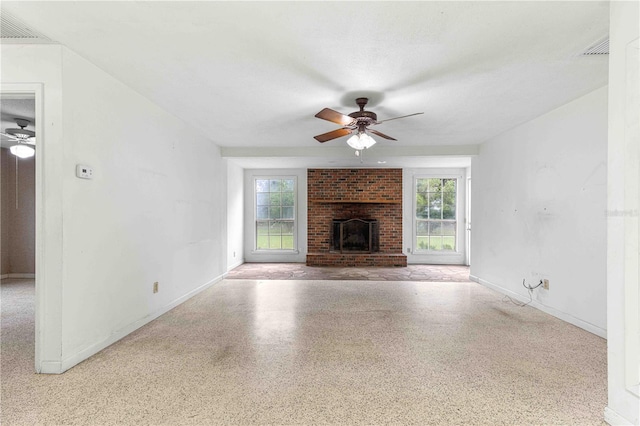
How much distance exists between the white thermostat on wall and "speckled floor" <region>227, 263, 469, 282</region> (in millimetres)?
3199

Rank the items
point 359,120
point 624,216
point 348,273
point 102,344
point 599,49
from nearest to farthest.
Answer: point 624,216 → point 599,49 → point 102,344 → point 359,120 → point 348,273

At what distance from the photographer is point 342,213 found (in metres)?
6.62

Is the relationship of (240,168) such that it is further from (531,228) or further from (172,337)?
(531,228)

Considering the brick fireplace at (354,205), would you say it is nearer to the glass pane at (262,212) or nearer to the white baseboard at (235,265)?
the glass pane at (262,212)

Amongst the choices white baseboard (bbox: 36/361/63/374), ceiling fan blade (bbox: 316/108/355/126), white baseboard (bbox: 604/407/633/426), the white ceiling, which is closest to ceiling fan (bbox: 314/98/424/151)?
ceiling fan blade (bbox: 316/108/355/126)

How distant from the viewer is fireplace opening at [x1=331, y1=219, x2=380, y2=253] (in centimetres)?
655

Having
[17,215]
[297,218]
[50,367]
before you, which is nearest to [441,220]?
[297,218]

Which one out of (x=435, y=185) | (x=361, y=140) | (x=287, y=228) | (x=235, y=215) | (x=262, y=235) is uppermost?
(x=361, y=140)

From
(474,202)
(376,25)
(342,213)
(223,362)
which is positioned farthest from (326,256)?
(376,25)

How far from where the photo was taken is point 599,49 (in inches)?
77.8

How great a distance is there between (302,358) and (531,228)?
3.14 meters

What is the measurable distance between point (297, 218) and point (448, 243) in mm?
3497

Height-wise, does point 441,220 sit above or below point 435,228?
above

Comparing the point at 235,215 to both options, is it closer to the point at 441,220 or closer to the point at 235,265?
the point at 235,265
